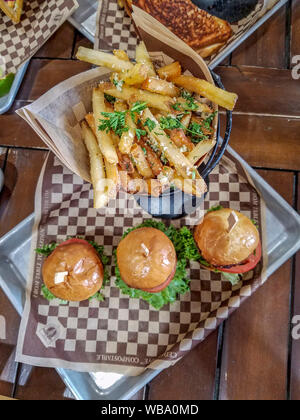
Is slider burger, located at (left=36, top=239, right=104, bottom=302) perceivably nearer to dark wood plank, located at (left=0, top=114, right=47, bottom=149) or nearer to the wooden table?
the wooden table

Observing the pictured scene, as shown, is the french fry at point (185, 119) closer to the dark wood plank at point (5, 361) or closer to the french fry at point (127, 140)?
the french fry at point (127, 140)

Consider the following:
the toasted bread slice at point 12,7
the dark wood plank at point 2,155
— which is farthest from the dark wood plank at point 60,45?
the dark wood plank at point 2,155

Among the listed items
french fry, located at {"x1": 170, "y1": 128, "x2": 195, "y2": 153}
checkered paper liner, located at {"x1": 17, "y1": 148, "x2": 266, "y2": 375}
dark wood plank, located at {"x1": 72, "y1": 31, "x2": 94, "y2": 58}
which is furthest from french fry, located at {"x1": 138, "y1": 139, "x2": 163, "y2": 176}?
dark wood plank, located at {"x1": 72, "y1": 31, "x2": 94, "y2": 58}

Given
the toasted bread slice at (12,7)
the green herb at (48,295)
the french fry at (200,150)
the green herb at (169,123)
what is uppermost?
the toasted bread slice at (12,7)

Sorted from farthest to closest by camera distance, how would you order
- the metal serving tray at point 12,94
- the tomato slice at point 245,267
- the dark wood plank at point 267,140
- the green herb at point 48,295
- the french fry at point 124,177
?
the metal serving tray at point 12,94 < the dark wood plank at point 267,140 < the green herb at point 48,295 < the tomato slice at point 245,267 < the french fry at point 124,177

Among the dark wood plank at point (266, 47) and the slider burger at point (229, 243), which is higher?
the dark wood plank at point (266, 47)

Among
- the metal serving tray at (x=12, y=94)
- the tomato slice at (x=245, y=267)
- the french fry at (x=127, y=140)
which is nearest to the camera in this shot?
the french fry at (x=127, y=140)
